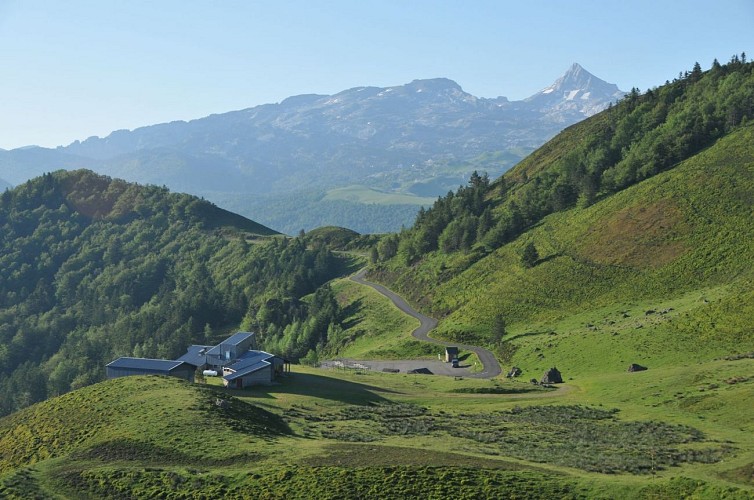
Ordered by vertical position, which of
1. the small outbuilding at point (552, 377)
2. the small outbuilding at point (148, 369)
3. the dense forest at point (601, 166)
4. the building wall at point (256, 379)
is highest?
the dense forest at point (601, 166)

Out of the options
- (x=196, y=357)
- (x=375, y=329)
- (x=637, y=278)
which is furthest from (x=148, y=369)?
(x=637, y=278)

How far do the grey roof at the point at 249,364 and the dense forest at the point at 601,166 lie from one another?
7531cm

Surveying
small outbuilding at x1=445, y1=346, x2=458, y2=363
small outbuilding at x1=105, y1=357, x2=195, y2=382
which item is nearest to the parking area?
small outbuilding at x1=445, y1=346, x2=458, y2=363

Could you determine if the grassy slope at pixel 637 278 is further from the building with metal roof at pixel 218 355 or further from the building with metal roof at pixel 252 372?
the building with metal roof at pixel 218 355

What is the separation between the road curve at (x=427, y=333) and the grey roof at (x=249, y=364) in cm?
2998

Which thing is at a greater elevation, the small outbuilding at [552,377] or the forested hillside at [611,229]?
the forested hillside at [611,229]

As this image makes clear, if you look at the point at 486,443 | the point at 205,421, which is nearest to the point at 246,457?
the point at 205,421

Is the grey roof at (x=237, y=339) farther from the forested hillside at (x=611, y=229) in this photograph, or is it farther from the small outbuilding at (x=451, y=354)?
the forested hillside at (x=611, y=229)

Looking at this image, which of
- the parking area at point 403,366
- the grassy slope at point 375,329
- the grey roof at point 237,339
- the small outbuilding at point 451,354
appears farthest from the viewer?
the grassy slope at point 375,329

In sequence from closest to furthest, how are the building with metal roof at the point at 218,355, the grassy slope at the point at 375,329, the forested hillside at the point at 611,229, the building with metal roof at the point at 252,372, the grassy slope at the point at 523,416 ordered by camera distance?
1. the grassy slope at the point at 523,416
2. the building with metal roof at the point at 252,372
3. the building with metal roof at the point at 218,355
4. the forested hillside at the point at 611,229
5. the grassy slope at the point at 375,329

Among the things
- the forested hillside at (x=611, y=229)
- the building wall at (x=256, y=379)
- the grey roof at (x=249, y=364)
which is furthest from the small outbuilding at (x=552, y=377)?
the grey roof at (x=249, y=364)

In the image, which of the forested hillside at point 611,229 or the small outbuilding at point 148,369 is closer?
the small outbuilding at point 148,369

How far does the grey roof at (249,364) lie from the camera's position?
7913cm

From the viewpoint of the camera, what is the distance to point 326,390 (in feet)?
262
